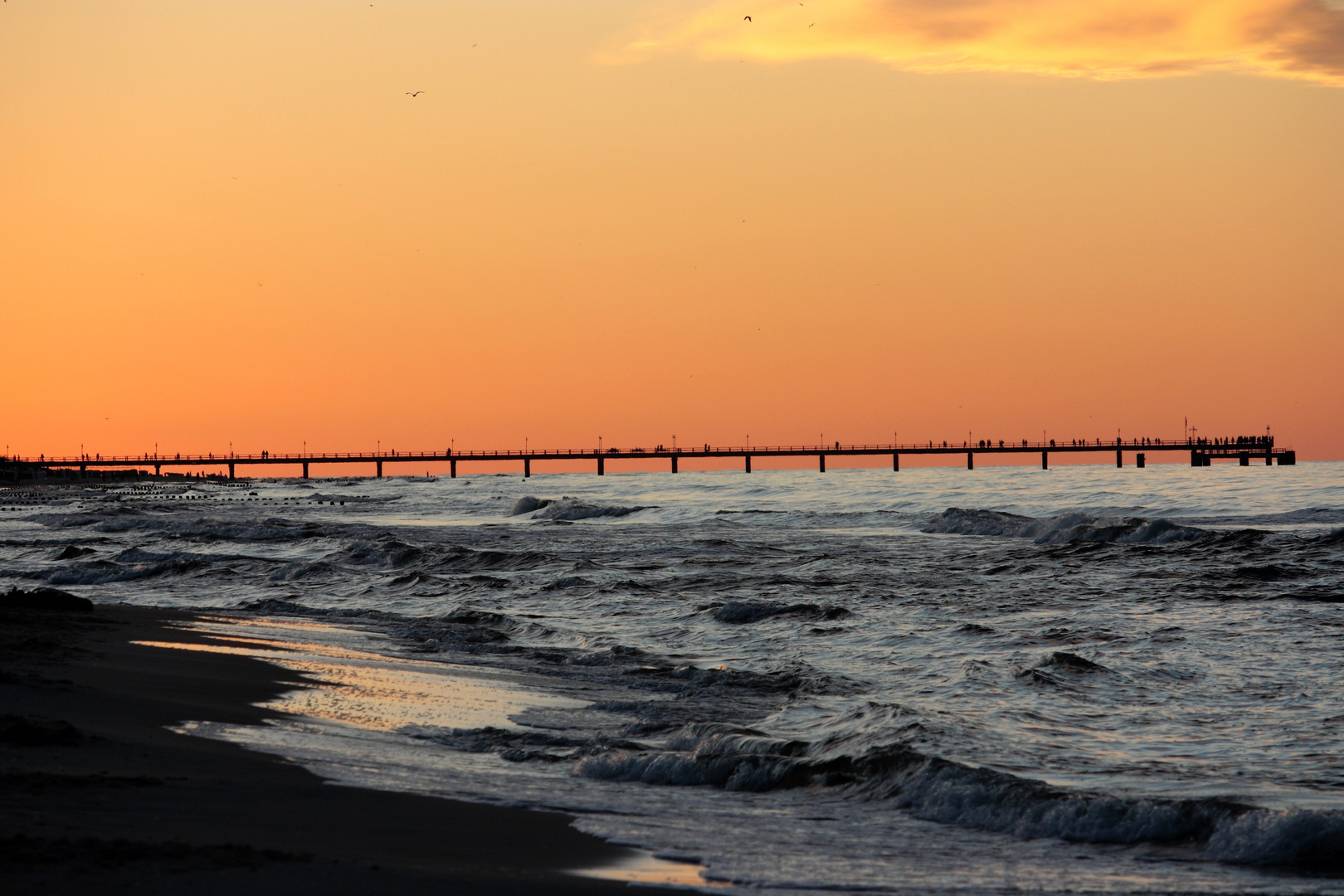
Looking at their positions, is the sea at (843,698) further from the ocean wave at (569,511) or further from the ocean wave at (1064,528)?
the ocean wave at (569,511)

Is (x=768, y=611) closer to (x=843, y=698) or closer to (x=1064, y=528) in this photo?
(x=843, y=698)

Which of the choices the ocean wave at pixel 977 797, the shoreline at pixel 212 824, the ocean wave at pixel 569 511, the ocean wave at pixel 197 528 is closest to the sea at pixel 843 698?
the ocean wave at pixel 977 797

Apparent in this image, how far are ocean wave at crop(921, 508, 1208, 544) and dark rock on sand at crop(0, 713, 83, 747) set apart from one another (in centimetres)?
2414

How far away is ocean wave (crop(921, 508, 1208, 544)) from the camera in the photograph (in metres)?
28.8

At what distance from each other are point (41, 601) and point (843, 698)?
944 cm

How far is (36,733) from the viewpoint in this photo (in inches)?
273

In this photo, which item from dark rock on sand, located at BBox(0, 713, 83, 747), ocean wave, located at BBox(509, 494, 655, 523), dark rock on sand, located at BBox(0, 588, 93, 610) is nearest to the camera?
dark rock on sand, located at BBox(0, 713, 83, 747)

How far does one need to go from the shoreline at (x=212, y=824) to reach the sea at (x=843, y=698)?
0.38 meters

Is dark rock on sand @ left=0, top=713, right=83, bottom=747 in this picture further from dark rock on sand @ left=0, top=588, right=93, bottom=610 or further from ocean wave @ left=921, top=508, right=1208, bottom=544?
ocean wave @ left=921, top=508, right=1208, bottom=544

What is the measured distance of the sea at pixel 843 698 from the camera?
6152 millimetres

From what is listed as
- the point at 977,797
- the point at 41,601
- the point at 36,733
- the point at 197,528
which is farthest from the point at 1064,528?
the point at 36,733

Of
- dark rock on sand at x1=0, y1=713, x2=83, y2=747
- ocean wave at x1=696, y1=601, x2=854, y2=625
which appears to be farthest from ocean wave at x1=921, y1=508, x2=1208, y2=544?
dark rock on sand at x1=0, y1=713, x2=83, y2=747

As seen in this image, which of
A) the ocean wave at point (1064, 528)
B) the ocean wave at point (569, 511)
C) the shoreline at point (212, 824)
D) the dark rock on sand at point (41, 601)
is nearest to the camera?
the shoreline at point (212, 824)

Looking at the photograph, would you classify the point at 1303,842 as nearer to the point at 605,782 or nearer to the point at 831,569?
the point at 605,782
